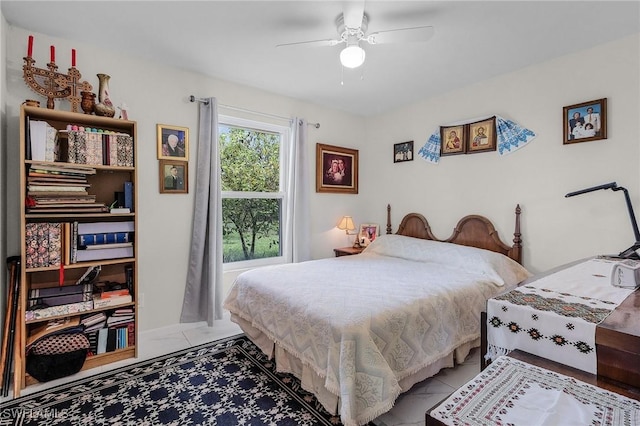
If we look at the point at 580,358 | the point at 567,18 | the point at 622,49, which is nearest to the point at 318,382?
the point at 580,358

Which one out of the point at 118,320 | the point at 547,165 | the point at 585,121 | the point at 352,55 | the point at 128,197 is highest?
the point at 352,55

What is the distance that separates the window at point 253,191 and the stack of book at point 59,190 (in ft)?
4.04

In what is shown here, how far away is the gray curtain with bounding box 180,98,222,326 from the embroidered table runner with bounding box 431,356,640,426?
247cm

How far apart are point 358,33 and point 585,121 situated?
1.99 metres

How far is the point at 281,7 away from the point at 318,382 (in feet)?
7.55

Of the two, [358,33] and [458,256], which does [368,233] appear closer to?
[458,256]

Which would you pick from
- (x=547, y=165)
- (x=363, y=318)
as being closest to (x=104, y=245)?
(x=363, y=318)

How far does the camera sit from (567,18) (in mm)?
2041

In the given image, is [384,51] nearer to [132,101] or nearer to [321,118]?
[321,118]

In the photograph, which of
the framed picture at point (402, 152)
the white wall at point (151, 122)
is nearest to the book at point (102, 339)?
the white wall at point (151, 122)

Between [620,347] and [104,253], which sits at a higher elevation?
[104,253]

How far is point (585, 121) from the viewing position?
2463 mm

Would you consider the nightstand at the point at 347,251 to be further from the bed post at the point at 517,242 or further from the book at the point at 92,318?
the book at the point at 92,318

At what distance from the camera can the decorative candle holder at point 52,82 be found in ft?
6.73
